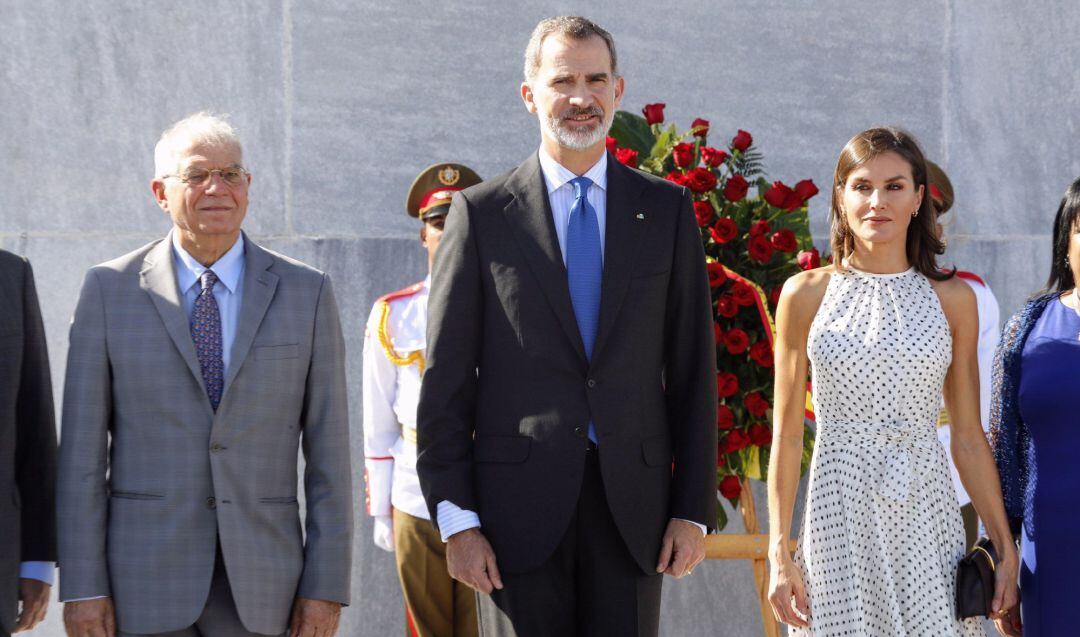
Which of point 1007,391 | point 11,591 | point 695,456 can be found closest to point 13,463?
point 11,591

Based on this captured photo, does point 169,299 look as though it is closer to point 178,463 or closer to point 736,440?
point 178,463

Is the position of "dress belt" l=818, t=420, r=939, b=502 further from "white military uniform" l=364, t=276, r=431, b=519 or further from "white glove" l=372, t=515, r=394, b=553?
"white glove" l=372, t=515, r=394, b=553

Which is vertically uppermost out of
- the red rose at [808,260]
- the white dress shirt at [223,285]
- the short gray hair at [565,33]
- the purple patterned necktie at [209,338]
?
the short gray hair at [565,33]

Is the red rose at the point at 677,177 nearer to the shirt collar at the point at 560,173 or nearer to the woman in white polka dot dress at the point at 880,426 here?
the woman in white polka dot dress at the point at 880,426

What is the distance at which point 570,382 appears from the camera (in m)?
2.96

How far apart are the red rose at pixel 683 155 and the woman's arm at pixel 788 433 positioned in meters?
1.01

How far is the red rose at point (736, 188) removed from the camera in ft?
14.2

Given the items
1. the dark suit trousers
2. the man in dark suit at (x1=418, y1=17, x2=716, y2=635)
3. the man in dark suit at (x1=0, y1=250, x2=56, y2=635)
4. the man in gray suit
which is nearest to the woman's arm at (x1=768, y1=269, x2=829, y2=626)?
the man in dark suit at (x1=418, y1=17, x2=716, y2=635)

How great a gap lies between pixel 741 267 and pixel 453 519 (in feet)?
5.83

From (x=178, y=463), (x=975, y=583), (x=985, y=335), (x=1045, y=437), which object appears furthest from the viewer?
(x=985, y=335)

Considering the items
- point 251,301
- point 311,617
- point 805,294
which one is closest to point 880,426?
point 805,294

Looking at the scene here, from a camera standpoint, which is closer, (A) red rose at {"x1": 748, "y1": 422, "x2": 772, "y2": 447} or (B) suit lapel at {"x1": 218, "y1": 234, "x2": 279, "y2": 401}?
(B) suit lapel at {"x1": 218, "y1": 234, "x2": 279, "y2": 401}

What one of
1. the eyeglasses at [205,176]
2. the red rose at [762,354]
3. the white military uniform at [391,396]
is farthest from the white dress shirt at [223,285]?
→ the red rose at [762,354]

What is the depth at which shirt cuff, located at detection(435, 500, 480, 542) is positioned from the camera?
2.92 metres
